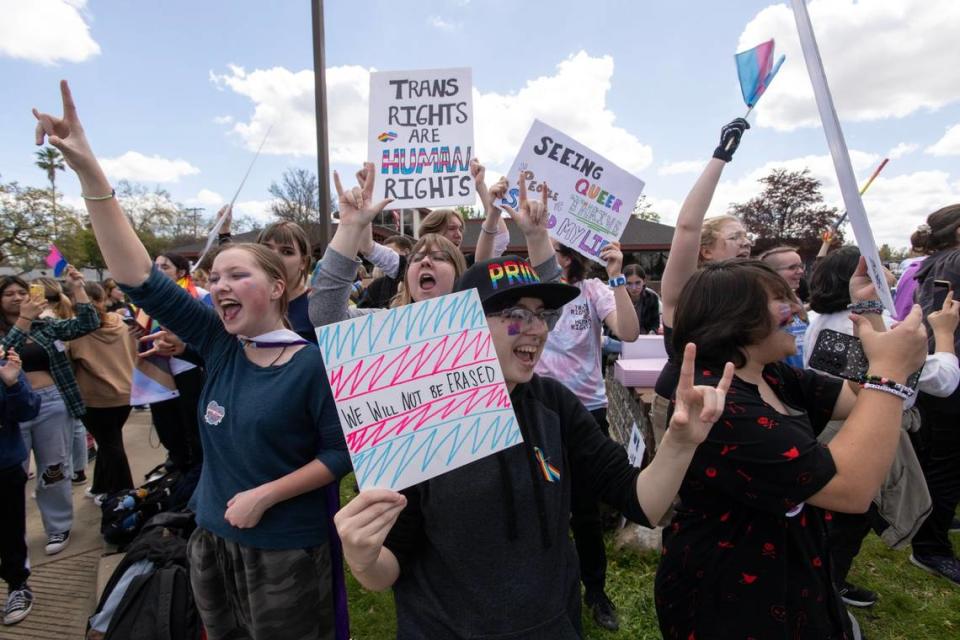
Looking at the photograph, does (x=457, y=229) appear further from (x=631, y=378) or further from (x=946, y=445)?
(x=946, y=445)

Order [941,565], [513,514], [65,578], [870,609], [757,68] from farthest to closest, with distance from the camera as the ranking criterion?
[65,578]
[941,565]
[870,609]
[757,68]
[513,514]

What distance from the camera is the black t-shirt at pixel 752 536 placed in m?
1.36

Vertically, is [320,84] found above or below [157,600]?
above

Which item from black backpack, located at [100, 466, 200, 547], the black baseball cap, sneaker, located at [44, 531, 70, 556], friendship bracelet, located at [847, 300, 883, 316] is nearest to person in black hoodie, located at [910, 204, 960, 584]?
friendship bracelet, located at [847, 300, 883, 316]

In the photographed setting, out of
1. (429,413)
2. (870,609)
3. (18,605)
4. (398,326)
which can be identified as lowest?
(18,605)

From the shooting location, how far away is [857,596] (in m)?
3.25

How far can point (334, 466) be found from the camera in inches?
74.2

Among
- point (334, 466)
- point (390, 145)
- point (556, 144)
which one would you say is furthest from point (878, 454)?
point (390, 145)

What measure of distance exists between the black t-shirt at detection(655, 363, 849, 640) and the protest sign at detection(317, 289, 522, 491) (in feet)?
2.17

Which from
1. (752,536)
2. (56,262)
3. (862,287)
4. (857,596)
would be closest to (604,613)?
(857,596)

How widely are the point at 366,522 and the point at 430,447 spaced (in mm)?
218

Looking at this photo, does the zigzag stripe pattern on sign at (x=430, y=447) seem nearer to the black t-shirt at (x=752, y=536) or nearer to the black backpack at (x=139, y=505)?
the black t-shirt at (x=752, y=536)

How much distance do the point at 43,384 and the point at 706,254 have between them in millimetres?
4976

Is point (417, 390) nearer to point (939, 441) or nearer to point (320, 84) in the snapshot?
point (939, 441)
